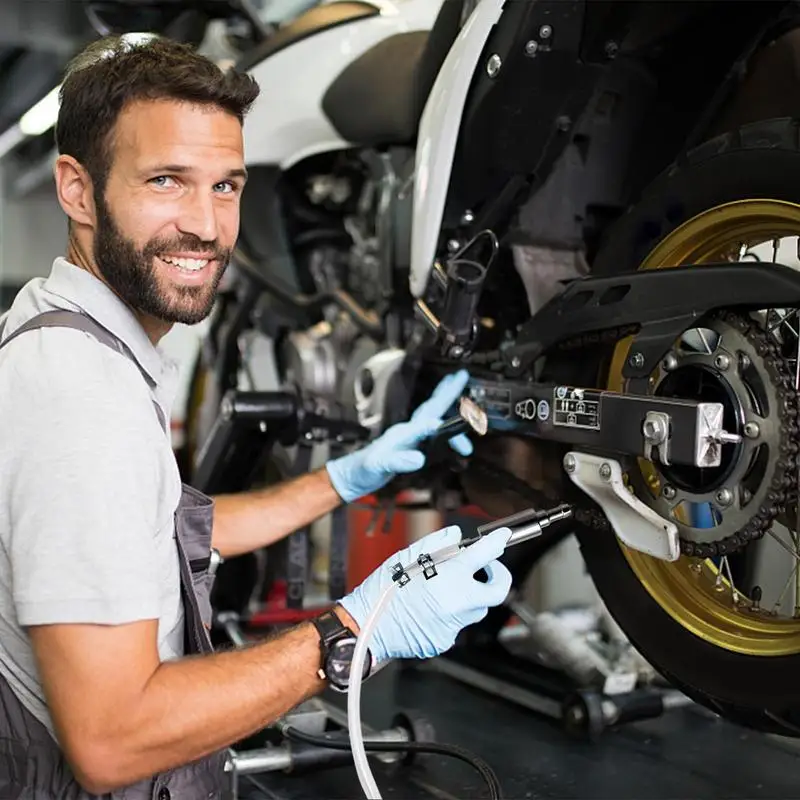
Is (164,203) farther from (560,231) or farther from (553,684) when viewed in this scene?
(553,684)

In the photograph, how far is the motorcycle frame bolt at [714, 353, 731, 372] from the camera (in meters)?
1.17

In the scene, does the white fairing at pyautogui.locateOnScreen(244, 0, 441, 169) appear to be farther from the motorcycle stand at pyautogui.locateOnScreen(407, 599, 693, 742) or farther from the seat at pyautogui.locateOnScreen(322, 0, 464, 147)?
the motorcycle stand at pyautogui.locateOnScreen(407, 599, 693, 742)

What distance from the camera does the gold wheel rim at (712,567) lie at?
116 cm

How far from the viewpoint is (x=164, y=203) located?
3.76 ft

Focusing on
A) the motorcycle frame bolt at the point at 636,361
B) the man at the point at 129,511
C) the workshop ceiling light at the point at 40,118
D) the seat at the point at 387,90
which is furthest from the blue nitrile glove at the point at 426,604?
the workshop ceiling light at the point at 40,118

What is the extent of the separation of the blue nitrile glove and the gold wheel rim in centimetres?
30

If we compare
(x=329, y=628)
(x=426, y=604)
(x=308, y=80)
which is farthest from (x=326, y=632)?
(x=308, y=80)

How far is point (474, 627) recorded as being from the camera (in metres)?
2.20

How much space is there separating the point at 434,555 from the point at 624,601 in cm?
36

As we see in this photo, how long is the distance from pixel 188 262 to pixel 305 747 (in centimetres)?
83

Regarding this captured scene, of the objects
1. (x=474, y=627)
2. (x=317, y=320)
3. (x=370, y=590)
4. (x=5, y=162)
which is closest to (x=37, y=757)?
(x=370, y=590)

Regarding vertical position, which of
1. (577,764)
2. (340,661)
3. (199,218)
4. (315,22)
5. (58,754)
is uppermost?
(315,22)

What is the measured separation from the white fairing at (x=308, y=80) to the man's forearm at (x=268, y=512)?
693 mm

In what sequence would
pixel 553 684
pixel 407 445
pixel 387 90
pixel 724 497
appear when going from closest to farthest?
1. pixel 724 497
2. pixel 407 445
3. pixel 387 90
4. pixel 553 684
